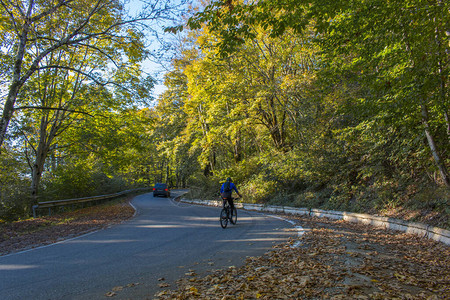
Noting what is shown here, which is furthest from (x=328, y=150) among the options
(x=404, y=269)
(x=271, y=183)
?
(x=404, y=269)

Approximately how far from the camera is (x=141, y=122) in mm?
17547

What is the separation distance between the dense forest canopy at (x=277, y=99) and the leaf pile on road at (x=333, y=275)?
3217 mm

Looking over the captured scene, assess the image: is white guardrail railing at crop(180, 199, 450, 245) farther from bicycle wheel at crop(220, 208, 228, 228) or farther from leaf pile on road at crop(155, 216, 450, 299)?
bicycle wheel at crop(220, 208, 228, 228)

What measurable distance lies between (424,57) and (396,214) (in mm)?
5380

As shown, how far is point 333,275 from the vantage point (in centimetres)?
451

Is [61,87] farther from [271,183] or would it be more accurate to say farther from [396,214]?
[396,214]

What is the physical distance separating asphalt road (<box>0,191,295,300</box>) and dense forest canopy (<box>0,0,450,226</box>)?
4509 millimetres

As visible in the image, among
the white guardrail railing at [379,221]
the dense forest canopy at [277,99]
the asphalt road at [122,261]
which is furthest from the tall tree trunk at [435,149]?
the asphalt road at [122,261]

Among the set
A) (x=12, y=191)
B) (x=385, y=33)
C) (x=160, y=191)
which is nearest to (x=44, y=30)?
(x=12, y=191)

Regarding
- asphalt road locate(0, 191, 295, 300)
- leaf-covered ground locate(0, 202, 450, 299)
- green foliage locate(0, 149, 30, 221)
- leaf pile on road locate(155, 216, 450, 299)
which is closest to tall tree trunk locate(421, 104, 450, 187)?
leaf-covered ground locate(0, 202, 450, 299)

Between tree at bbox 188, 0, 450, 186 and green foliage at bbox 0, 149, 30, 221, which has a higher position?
tree at bbox 188, 0, 450, 186

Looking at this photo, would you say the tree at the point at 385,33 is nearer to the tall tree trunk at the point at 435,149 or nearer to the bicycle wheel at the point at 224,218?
the tall tree trunk at the point at 435,149

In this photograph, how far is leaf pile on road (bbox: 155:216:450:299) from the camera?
3.90 m

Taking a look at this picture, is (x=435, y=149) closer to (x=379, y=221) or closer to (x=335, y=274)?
(x=379, y=221)
